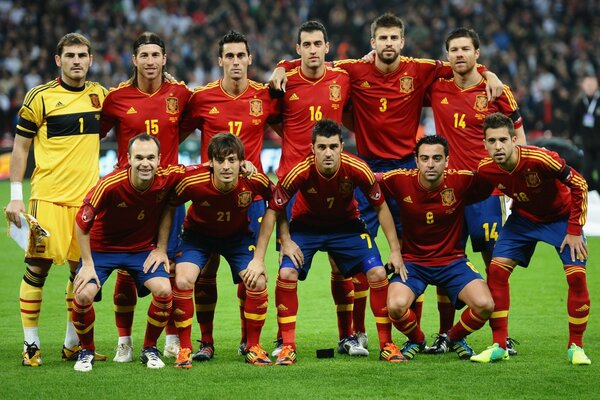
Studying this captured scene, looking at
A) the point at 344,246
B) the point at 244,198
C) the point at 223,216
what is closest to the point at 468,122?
the point at 344,246

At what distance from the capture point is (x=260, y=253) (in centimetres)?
750

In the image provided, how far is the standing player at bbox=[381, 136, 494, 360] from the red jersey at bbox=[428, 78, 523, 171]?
1.51ft

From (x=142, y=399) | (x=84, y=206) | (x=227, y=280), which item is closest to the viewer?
(x=142, y=399)

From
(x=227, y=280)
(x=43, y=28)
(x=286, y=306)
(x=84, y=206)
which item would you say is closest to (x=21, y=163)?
(x=84, y=206)

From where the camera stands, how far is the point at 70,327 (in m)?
7.79

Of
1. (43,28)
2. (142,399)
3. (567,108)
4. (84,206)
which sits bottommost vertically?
(142,399)

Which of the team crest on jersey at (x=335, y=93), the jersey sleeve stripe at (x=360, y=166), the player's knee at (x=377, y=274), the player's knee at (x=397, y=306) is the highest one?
the team crest on jersey at (x=335, y=93)

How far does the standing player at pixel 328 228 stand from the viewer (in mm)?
7516

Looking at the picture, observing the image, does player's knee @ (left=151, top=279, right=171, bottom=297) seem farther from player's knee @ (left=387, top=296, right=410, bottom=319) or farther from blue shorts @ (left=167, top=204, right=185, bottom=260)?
player's knee @ (left=387, top=296, right=410, bottom=319)

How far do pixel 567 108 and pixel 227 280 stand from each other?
14.6m

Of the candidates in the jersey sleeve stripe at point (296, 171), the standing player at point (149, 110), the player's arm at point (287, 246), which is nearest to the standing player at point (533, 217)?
the jersey sleeve stripe at point (296, 171)

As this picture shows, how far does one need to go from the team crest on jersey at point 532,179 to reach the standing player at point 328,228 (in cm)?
102

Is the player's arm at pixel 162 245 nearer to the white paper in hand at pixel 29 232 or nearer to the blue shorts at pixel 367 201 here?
the white paper in hand at pixel 29 232

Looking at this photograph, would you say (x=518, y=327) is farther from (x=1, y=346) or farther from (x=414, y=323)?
(x=1, y=346)
